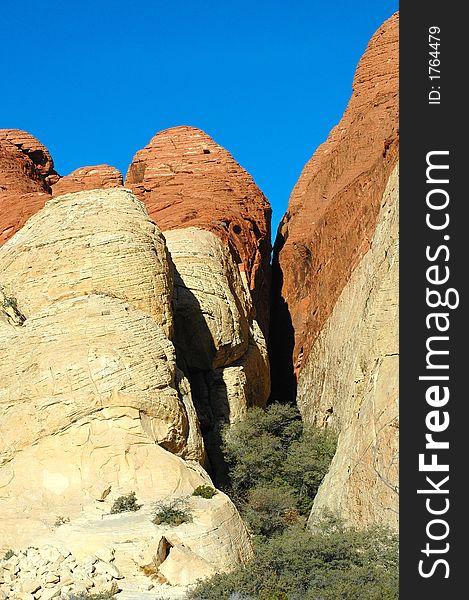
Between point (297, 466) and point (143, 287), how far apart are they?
907 centimetres

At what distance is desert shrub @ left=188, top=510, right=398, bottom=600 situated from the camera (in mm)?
25047

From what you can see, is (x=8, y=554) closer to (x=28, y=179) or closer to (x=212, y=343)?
(x=212, y=343)

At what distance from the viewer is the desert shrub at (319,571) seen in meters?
25.0

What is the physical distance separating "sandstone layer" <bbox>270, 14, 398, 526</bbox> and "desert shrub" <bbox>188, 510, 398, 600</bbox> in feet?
6.17

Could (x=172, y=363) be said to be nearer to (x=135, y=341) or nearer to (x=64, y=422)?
(x=135, y=341)

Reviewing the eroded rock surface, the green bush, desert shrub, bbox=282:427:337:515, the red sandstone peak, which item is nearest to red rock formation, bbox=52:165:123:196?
the red sandstone peak

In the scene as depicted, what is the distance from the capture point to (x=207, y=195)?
54.8 m

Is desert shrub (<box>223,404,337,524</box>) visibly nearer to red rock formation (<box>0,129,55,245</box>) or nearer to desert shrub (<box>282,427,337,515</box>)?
desert shrub (<box>282,427,337,515</box>)

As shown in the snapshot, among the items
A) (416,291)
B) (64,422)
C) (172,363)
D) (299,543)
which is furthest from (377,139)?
(416,291)

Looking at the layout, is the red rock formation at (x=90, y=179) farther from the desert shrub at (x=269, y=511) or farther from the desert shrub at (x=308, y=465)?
the desert shrub at (x=269, y=511)

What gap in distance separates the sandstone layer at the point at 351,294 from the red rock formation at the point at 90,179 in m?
Answer: 9.03

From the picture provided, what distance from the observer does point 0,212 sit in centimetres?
5544

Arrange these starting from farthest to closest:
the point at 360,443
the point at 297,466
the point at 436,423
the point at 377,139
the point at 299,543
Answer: the point at 377,139
the point at 297,466
the point at 360,443
the point at 299,543
the point at 436,423

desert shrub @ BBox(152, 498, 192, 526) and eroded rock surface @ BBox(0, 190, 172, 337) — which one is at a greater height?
eroded rock surface @ BBox(0, 190, 172, 337)
